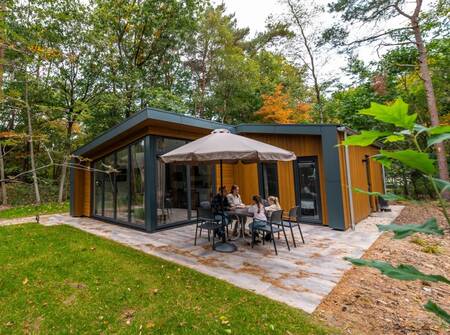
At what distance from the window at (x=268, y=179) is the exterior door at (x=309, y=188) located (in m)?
0.70

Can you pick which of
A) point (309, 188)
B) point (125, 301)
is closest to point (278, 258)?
point (125, 301)

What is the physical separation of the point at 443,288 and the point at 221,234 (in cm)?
353

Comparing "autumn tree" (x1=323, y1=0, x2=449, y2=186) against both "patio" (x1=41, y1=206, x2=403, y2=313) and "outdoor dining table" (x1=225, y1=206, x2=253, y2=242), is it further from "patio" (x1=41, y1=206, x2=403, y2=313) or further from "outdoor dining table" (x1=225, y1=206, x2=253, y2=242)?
"outdoor dining table" (x1=225, y1=206, x2=253, y2=242)

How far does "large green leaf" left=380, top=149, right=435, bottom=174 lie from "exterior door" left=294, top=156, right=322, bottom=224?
19.6ft

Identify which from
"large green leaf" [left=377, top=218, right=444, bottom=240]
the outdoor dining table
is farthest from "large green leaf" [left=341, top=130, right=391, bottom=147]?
the outdoor dining table

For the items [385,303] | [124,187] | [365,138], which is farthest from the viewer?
[124,187]

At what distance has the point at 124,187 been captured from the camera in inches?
275

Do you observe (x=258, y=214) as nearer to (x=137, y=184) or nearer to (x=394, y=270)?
(x=137, y=184)

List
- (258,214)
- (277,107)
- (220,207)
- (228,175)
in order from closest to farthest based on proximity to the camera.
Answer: (258,214), (220,207), (228,175), (277,107)

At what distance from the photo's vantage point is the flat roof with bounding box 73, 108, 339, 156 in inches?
218

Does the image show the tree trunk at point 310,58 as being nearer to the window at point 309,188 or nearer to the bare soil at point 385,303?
the window at point 309,188

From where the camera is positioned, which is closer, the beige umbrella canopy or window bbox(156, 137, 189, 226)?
the beige umbrella canopy

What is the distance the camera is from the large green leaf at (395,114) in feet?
2.68

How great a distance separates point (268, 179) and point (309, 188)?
1338 millimetres
